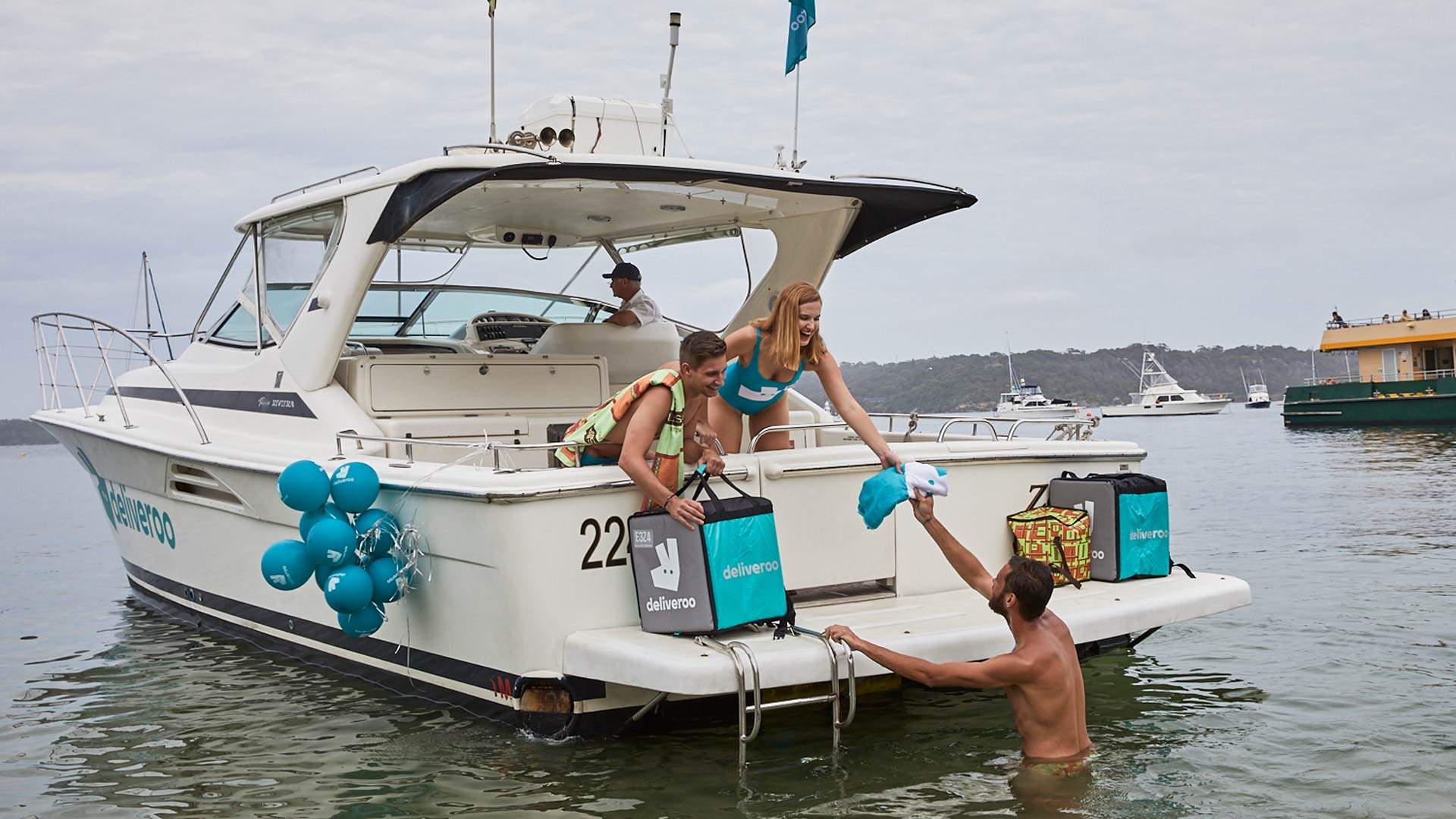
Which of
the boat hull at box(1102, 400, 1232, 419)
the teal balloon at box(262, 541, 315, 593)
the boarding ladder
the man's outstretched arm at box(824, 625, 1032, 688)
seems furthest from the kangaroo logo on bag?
the boat hull at box(1102, 400, 1232, 419)

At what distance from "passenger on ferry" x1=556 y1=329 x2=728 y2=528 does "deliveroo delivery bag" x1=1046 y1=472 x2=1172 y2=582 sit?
1978 mm

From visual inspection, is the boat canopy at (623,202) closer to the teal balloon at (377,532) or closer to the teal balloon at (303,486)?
the teal balloon at (303,486)

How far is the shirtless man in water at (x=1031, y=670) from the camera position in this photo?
4.62 m

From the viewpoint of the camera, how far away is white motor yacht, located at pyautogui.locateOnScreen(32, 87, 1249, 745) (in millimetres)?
4941

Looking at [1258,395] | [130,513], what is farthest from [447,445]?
[1258,395]

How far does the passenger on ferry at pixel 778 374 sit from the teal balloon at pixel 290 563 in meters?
1.98

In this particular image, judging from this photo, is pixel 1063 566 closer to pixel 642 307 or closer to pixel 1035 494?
pixel 1035 494

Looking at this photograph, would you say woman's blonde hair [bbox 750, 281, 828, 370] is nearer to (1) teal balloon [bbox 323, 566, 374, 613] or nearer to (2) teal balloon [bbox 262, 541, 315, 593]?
(1) teal balloon [bbox 323, 566, 374, 613]

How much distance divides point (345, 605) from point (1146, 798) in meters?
3.38

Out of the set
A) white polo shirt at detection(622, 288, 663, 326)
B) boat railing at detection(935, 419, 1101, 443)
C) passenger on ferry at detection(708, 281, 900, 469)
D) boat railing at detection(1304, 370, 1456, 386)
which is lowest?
boat railing at detection(935, 419, 1101, 443)

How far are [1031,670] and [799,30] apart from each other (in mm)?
4609

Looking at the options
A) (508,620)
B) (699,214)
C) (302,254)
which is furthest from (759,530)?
(302,254)

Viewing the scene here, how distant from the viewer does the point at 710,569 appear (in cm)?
474

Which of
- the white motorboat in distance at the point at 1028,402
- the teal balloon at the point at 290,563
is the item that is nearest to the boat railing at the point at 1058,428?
the teal balloon at the point at 290,563
